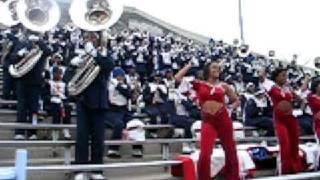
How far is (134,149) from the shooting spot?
8797 millimetres

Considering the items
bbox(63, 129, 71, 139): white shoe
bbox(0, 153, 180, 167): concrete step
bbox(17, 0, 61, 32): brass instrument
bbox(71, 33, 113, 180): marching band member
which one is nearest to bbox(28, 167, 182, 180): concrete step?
bbox(71, 33, 113, 180): marching band member

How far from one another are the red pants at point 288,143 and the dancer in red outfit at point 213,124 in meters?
1.06

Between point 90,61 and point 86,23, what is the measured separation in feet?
Answer: 1.31

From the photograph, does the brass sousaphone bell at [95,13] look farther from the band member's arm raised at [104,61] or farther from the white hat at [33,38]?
the white hat at [33,38]

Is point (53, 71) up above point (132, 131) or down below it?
above

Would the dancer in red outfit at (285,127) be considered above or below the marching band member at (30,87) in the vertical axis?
below

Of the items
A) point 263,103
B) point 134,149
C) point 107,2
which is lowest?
point 134,149

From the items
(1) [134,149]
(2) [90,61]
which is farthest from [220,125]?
(1) [134,149]

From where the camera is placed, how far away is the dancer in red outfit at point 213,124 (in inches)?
268

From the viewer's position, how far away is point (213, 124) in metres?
6.98

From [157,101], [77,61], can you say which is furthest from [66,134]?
[157,101]

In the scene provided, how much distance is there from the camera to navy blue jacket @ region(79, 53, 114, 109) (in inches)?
265

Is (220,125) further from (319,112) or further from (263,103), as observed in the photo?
(263,103)

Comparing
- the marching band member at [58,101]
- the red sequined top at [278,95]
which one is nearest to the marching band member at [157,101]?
the marching band member at [58,101]
